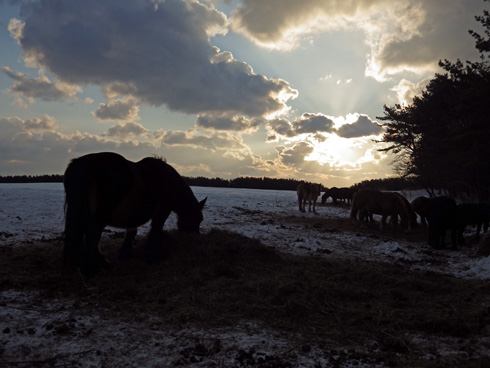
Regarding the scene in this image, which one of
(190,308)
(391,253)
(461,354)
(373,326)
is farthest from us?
(391,253)

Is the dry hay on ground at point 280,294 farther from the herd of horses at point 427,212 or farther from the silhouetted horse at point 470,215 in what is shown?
the silhouetted horse at point 470,215

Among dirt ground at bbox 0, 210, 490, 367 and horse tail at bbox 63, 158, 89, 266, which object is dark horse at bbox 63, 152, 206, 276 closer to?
horse tail at bbox 63, 158, 89, 266

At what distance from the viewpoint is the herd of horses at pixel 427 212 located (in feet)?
35.9

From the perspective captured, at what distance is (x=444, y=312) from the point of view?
176 inches

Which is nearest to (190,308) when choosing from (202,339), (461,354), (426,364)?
(202,339)

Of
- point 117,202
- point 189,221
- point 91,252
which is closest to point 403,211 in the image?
point 189,221

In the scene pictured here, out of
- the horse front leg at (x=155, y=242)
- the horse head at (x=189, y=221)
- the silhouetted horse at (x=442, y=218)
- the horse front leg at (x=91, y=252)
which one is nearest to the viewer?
the horse front leg at (x=91, y=252)

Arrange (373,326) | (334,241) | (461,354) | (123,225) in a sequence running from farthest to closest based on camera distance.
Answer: (334,241) → (123,225) → (373,326) → (461,354)

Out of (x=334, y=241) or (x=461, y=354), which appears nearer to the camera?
(x=461, y=354)

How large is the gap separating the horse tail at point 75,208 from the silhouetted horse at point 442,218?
10814mm

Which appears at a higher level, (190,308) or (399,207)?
(399,207)

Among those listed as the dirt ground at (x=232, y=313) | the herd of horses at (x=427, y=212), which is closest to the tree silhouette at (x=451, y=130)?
the herd of horses at (x=427, y=212)

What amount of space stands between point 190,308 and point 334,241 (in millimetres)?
7681

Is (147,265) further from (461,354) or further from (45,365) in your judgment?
(461,354)
